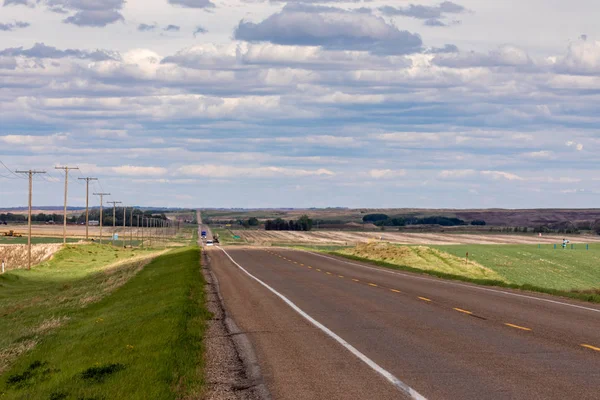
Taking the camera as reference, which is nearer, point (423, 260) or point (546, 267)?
point (423, 260)

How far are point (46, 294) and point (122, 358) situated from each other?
3614 cm

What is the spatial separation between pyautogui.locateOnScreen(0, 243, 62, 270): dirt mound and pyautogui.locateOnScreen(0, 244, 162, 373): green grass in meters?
3.78

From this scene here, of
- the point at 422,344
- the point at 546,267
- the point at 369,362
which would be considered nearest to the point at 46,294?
the point at 422,344

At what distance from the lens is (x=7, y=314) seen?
37438 mm

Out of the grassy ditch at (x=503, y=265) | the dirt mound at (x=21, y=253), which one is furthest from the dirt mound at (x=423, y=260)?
the dirt mound at (x=21, y=253)

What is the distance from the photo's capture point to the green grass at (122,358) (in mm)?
12000

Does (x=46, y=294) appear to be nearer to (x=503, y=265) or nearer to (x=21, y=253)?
(x=503, y=265)

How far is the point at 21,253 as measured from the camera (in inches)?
4077

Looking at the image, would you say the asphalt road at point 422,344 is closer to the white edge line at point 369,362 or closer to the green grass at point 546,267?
the white edge line at point 369,362

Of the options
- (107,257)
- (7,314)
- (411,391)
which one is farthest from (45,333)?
(107,257)

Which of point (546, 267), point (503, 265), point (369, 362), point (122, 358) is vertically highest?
→ point (369, 362)

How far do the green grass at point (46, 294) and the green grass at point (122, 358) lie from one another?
100cm

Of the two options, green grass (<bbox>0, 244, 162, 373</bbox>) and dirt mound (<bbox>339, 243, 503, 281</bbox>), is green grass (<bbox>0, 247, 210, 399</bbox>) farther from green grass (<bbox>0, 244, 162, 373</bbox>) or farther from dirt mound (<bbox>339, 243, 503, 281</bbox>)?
dirt mound (<bbox>339, 243, 503, 281</bbox>)

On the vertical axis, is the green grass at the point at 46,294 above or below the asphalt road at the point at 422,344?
below
